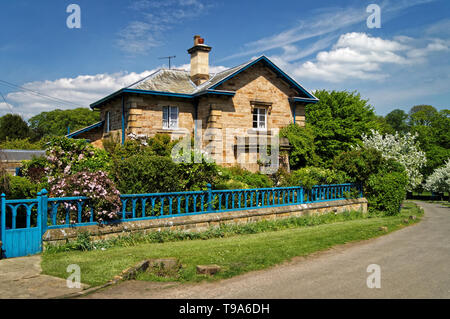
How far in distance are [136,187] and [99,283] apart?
482cm

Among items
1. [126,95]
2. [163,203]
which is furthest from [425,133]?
[163,203]

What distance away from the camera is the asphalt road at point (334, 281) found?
5.85 meters

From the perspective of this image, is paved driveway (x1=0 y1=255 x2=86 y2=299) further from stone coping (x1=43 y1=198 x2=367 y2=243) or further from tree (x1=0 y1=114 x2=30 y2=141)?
tree (x1=0 y1=114 x2=30 y2=141)

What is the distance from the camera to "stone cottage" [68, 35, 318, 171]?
19156mm

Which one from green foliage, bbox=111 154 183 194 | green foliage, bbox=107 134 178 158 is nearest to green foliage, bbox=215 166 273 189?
green foliage, bbox=111 154 183 194

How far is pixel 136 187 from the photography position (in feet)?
35.6

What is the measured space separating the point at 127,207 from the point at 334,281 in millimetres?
6339

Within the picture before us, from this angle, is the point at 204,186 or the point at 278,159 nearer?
the point at 204,186

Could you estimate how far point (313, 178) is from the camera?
1584 centimetres

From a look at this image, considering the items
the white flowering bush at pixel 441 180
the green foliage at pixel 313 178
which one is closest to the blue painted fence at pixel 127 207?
the green foliage at pixel 313 178

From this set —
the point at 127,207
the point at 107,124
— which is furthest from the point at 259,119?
the point at 127,207

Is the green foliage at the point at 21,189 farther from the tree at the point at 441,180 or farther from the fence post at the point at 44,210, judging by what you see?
the tree at the point at 441,180

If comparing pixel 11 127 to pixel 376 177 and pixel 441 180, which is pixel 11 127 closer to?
pixel 376 177
